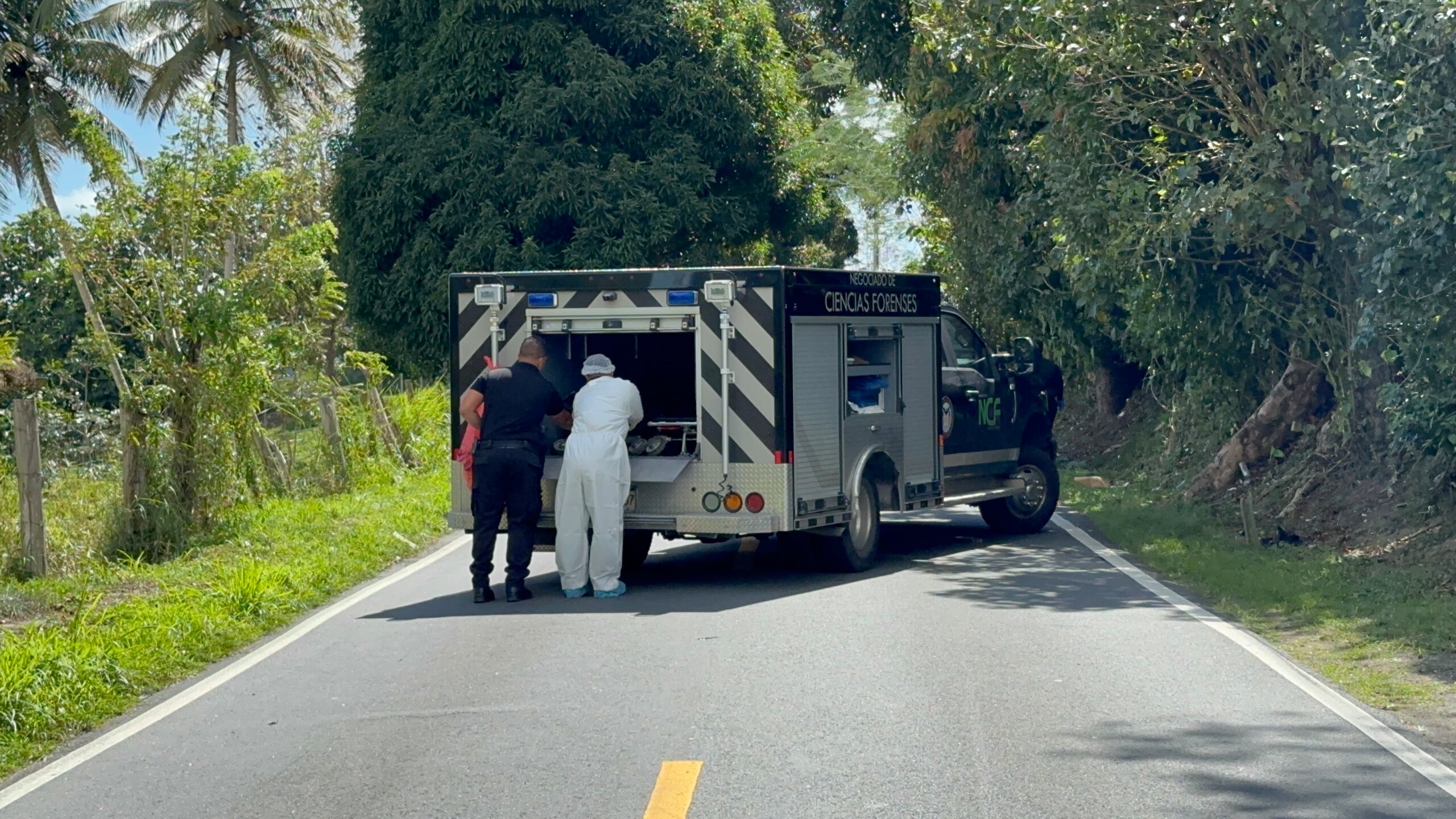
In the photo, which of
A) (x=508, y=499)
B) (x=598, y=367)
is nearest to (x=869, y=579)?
(x=598, y=367)

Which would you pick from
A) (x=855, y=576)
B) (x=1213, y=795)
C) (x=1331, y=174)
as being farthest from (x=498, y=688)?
(x=1331, y=174)

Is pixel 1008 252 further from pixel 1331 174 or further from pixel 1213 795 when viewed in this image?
pixel 1213 795

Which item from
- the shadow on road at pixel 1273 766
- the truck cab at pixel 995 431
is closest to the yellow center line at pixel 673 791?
the shadow on road at pixel 1273 766

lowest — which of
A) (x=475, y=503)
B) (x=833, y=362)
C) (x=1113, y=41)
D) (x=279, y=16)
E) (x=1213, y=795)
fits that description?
(x=1213, y=795)

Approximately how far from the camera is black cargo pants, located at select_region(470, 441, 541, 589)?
38.1ft

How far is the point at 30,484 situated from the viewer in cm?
1271

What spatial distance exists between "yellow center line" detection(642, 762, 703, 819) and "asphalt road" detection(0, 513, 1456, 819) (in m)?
0.07

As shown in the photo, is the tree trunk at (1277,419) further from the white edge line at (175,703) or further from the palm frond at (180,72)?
the palm frond at (180,72)

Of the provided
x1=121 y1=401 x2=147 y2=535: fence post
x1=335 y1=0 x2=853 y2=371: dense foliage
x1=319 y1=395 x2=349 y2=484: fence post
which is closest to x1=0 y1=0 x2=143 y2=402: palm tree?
x1=335 y1=0 x2=853 y2=371: dense foliage

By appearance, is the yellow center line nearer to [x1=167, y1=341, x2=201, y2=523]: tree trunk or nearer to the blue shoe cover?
the blue shoe cover

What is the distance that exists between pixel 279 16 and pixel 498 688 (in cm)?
2525

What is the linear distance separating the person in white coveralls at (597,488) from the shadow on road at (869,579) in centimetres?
21

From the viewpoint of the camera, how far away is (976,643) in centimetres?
966

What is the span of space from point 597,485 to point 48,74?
21308 mm
